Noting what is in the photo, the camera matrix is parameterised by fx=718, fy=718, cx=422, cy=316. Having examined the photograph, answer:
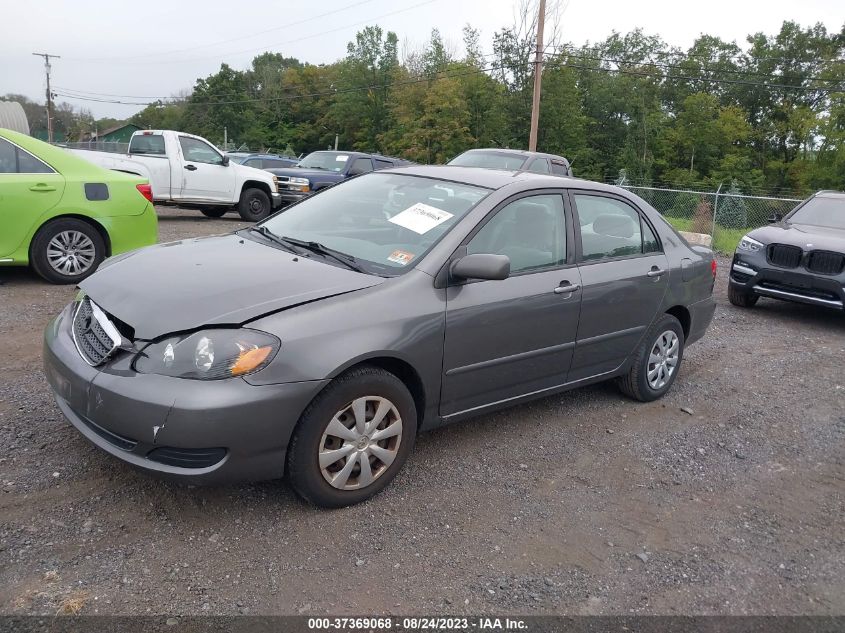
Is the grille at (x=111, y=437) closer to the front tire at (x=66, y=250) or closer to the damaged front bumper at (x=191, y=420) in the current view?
the damaged front bumper at (x=191, y=420)

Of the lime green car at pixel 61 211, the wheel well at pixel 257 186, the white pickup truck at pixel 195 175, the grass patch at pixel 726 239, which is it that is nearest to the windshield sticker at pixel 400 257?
the lime green car at pixel 61 211

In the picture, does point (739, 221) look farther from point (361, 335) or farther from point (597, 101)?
point (597, 101)

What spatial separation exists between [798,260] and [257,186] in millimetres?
10126

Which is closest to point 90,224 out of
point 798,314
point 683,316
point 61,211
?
point 61,211

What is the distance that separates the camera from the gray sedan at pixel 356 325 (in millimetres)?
3041

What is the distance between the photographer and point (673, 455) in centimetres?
451

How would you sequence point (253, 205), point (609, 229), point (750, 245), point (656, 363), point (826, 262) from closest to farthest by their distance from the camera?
1. point (609, 229)
2. point (656, 363)
3. point (826, 262)
4. point (750, 245)
5. point (253, 205)

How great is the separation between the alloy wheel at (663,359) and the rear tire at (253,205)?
417 inches

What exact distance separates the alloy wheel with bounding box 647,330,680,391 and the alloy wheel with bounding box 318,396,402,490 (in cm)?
249

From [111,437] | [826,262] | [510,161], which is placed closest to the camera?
[111,437]

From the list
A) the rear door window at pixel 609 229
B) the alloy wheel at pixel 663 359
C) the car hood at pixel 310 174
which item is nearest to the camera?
the rear door window at pixel 609 229

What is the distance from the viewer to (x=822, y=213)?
9539mm

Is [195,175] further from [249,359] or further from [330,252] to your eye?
[249,359]

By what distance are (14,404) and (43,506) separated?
1.31m
